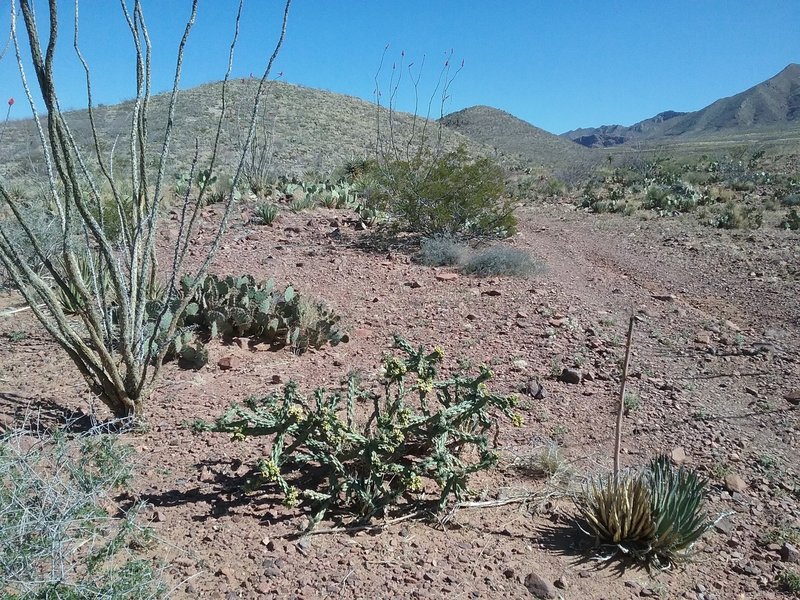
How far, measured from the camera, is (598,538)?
312 centimetres

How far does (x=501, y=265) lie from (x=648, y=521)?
5.24m

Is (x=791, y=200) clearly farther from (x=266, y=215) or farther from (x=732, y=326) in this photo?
(x=266, y=215)

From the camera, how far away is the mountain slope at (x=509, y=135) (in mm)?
47656

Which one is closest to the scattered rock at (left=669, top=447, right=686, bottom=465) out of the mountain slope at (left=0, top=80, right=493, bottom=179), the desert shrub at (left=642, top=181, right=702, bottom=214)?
the desert shrub at (left=642, top=181, right=702, bottom=214)

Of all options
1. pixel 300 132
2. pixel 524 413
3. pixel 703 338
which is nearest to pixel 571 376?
pixel 524 413

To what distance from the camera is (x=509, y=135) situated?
58.9 m

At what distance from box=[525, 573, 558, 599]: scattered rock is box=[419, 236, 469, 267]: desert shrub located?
5.92m

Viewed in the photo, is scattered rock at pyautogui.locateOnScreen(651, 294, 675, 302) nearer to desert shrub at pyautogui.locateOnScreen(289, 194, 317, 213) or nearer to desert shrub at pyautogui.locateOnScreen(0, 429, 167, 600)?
desert shrub at pyautogui.locateOnScreen(289, 194, 317, 213)

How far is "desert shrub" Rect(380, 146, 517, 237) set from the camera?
1012 cm

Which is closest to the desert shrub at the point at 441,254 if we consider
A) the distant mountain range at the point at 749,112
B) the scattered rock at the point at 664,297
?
the scattered rock at the point at 664,297

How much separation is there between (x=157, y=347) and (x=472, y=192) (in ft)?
21.7

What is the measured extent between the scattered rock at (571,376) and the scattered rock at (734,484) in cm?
141

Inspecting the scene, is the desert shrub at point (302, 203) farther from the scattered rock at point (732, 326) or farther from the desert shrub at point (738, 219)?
the desert shrub at point (738, 219)

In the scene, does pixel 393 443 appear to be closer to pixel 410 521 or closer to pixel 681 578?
pixel 410 521
